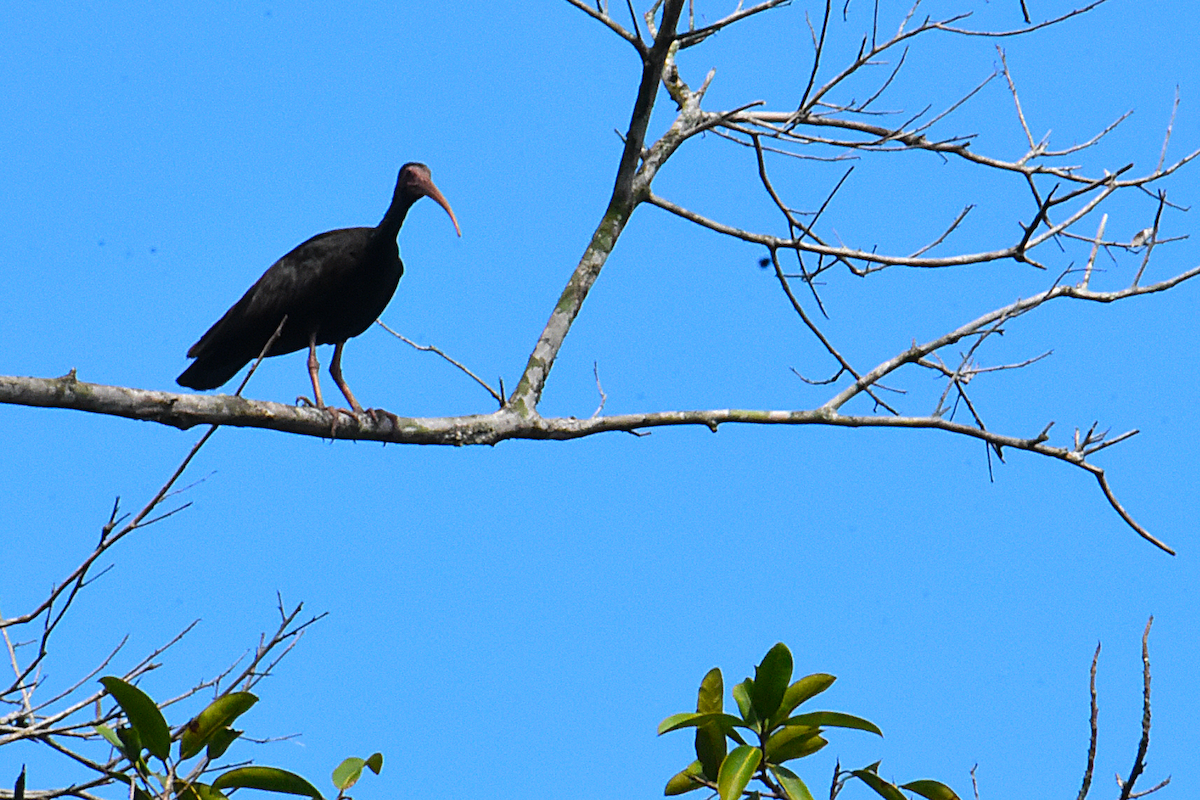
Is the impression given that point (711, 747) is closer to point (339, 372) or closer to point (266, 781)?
point (266, 781)

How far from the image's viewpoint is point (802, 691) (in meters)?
2.91

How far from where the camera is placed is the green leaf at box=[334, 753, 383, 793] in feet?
9.62

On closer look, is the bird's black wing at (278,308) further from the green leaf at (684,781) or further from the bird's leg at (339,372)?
the green leaf at (684,781)

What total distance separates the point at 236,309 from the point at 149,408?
171 centimetres

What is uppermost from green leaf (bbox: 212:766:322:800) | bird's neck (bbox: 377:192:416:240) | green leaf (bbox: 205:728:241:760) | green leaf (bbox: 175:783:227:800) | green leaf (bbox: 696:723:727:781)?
bird's neck (bbox: 377:192:416:240)

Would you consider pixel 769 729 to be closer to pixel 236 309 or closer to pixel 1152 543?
pixel 1152 543

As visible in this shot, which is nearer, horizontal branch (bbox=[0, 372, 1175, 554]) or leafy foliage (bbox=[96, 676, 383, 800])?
leafy foliage (bbox=[96, 676, 383, 800])

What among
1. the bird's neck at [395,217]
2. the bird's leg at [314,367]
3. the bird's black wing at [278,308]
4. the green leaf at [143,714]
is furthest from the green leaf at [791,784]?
Answer: the bird's neck at [395,217]

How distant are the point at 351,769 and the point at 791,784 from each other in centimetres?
118

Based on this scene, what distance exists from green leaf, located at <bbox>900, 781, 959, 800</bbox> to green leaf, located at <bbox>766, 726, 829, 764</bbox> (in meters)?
0.26

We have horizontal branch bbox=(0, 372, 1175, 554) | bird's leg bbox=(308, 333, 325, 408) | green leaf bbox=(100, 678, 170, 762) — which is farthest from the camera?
bird's leg bbox=(308, 333, 325, 408)

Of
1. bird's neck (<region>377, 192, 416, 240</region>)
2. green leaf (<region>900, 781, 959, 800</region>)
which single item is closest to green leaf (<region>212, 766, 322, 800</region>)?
green leaf (<region>900, 781, 959, 800</region>)

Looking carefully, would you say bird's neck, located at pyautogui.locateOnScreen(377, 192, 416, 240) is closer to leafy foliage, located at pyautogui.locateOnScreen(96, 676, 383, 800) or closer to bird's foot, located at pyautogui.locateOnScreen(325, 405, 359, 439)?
bird's foot, located at pyautogui.locateOnScreen(325, 405, 359, 439)

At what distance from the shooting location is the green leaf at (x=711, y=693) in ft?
9.73
